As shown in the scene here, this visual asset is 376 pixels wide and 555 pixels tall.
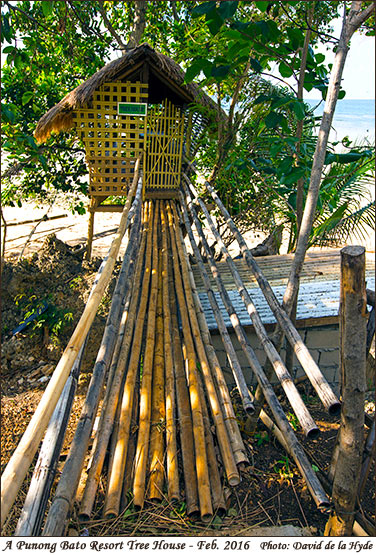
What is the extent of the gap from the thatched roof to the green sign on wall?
13.9 inches

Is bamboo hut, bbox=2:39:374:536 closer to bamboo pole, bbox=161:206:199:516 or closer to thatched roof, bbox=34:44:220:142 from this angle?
Answer: bamboo pole, bbox=161:206:199:516

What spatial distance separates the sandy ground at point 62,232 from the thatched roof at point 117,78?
7.53 feet

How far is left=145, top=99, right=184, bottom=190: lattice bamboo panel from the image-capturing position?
6.28 m

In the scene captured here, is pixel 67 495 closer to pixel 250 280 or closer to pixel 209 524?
pixel 209 524

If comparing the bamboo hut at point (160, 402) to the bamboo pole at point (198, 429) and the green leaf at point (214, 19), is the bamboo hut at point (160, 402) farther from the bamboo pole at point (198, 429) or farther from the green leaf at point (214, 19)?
the green leaf at point (214, 19)

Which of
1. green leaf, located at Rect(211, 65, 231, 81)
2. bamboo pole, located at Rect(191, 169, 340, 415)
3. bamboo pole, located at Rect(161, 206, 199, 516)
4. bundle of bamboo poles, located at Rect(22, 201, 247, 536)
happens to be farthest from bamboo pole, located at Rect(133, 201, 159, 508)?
green leaf, located at Rect(211, 65, 231, 81)

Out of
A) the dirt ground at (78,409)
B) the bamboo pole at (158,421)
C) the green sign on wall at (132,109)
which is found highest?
the green sign on wall at (132,109)

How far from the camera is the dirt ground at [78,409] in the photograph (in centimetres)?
185

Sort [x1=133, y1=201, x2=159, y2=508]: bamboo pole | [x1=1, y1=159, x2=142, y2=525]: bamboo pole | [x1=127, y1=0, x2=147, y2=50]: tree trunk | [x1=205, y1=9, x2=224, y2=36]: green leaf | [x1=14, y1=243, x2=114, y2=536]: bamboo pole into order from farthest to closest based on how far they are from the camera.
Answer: [x1=127, y1=0, x2=147, y2=50]: tree trunk < [x1=205, y1=9, x2=224, y2=36]: green leaf < [x1=133, y1=201, x2=159, y2=508]: bamboo pole < [x1=14, y1=243, x2=114, y2=536]: bamboo pole < [x1=1, y1=159, x2=142, y2=525]: bamboo pole

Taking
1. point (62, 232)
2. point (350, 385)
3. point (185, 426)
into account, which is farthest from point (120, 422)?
point (62, 232)

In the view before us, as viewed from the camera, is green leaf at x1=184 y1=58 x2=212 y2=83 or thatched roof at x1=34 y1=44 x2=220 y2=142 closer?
green leaf at x1=184 y1=58 x2=212 y2=83

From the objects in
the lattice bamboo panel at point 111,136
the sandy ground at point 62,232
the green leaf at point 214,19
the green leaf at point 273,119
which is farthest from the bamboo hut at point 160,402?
the sandy ground at point 62,232

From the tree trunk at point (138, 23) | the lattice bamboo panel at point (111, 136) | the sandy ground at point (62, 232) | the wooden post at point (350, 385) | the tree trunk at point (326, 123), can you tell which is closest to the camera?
the wooden post at point (350, 385)

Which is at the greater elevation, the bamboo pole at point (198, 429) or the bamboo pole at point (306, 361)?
the bamboo pole at point (306, 361)
